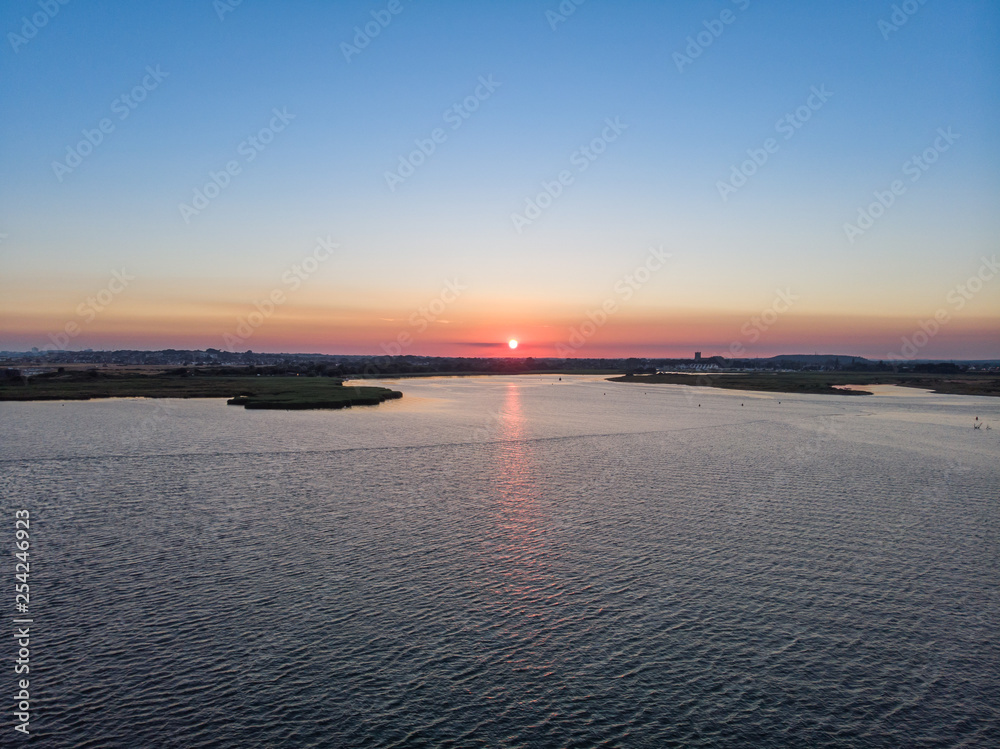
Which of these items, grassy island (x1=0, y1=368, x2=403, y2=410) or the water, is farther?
grassy island (x1=0, y1=368, x2=403, y2=410)

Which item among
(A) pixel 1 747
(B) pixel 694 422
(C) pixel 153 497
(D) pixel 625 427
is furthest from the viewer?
(B) pixel 694 422

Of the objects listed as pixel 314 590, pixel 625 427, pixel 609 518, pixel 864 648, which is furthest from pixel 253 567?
pixel 625 427

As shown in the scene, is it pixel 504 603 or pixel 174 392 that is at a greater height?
pixel 174 392

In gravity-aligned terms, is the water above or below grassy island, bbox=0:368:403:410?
below

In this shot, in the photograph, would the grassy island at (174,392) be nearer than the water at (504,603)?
No

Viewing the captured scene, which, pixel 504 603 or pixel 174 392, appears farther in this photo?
pixel 174 392

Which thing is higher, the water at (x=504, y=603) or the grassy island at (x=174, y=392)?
the grassy island at (x=174, y=392)

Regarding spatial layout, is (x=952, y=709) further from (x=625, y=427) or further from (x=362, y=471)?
(x=625, y=427)

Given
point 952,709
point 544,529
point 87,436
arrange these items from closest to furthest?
point 952,709, point 544,529, point 87,436
